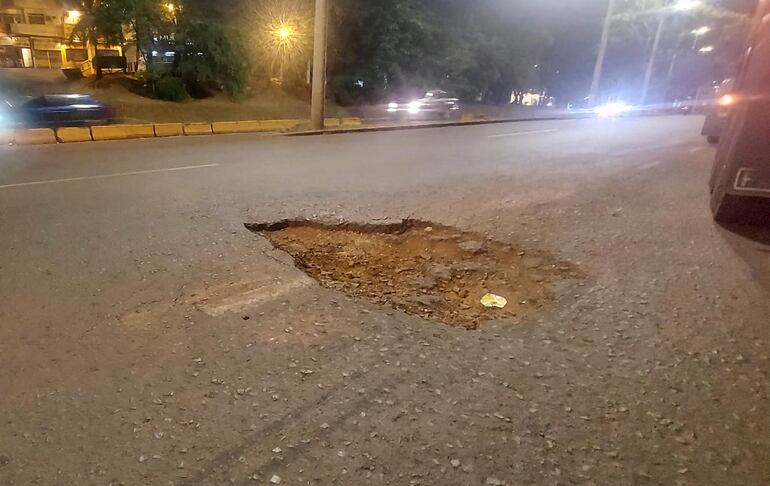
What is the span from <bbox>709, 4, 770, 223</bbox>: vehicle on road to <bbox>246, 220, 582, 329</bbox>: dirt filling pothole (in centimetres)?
314

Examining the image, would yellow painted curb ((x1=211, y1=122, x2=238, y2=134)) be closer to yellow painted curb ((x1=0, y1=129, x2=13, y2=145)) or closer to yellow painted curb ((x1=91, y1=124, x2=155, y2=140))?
yellow painted curb ((x1=91, y1=124, x2=155, y2=140))

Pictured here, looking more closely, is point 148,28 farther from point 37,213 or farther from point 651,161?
point 651,161

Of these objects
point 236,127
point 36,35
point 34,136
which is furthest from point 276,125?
point 36,35

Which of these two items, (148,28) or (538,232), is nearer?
(538,232)

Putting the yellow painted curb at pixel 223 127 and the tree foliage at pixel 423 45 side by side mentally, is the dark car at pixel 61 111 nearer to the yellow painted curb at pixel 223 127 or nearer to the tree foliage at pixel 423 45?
the yellow painted curb at pixel 223 127

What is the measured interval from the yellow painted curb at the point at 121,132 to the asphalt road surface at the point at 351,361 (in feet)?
26.5

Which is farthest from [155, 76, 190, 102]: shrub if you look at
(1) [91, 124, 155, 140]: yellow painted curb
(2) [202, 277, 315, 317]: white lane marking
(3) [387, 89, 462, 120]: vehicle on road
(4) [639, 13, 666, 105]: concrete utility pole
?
(4) [639, 13, 666, 105]: concrete utility pole

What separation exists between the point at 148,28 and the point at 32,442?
82.4ft

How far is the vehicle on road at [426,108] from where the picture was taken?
72.8 feet

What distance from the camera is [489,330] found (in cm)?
346

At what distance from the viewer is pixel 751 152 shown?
5965 millimetres

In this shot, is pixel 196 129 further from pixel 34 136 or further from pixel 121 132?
pixel 34 136

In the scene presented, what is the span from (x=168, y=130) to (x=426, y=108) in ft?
38.8

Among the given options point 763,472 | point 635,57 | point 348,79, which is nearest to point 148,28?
point 348,79
